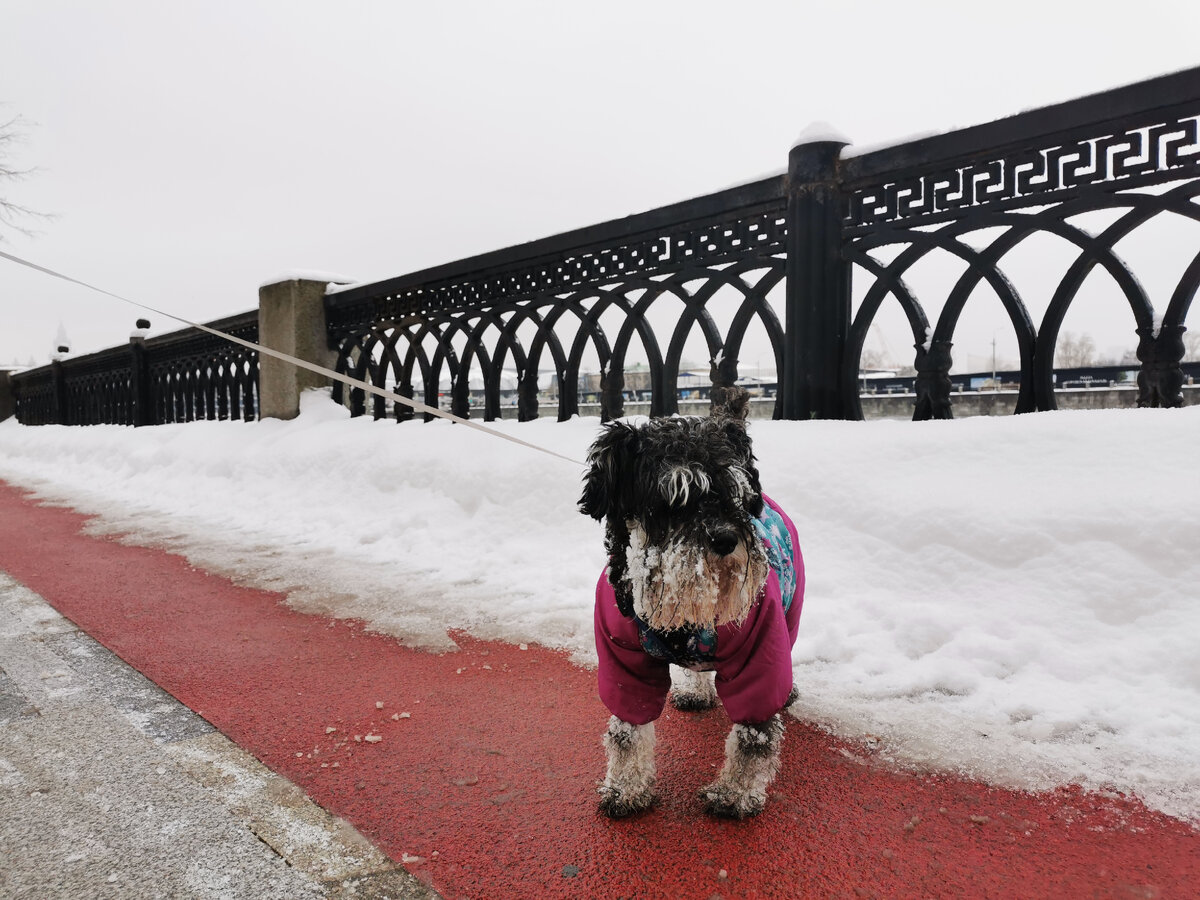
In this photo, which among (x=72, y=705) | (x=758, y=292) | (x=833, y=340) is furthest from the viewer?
(x=758, y=292)

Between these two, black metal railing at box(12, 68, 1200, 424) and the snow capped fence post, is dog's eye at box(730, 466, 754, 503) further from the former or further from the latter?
Answer: the snow capped fence post

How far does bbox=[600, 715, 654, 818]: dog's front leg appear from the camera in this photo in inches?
91.1

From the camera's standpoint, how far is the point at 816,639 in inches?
142

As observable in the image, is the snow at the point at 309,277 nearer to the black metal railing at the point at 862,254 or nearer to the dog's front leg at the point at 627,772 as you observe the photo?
the black metal railing at the point at 862,254

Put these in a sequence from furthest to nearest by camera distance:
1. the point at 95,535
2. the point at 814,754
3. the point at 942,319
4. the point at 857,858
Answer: the point at 95,535, the point at 942,319, the point at 814,754, the point at 857,858

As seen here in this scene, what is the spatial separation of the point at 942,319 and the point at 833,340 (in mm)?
735

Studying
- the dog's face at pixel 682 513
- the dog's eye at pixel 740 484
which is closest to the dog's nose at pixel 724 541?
the dog's face at pixel 682 513

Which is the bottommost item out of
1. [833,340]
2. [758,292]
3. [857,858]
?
[857,858]

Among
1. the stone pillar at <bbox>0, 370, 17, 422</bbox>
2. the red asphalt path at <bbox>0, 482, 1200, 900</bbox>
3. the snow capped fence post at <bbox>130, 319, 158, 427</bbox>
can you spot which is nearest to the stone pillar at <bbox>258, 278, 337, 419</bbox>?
the red asphalt path at <bbox>0, 482, 1200, 900</bbox>

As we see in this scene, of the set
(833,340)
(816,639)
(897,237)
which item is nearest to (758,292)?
(833,340)

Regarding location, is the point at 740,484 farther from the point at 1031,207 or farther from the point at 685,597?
the point at 1031,207

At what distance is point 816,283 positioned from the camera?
5.12 meters

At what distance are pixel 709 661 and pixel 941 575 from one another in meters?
2.00

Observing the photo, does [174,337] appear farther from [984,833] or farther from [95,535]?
[984,833]
